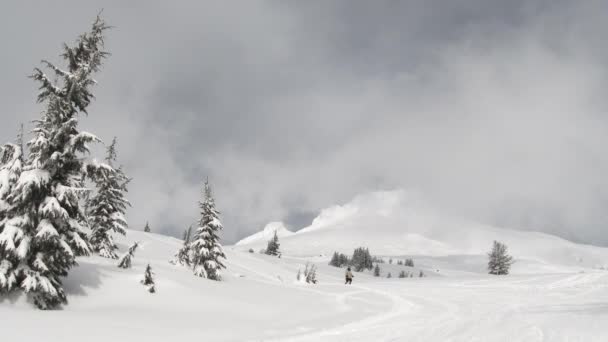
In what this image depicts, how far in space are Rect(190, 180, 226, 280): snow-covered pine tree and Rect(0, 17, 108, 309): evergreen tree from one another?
1298 centimetres

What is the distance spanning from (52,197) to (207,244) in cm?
1547

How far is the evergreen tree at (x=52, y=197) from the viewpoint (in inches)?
437

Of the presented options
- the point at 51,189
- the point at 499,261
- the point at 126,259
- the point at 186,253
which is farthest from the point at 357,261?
the point at 51,189

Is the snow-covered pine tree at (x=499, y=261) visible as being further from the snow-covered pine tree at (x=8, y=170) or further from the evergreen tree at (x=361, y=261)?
the snow-covered pine tree at (x=8, y=170)

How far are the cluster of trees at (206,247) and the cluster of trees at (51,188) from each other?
12.8 meters

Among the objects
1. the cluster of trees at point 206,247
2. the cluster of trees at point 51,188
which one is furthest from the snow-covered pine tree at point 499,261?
the cluster of trees at point 51,188

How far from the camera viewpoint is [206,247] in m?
26.3

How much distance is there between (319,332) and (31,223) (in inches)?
361

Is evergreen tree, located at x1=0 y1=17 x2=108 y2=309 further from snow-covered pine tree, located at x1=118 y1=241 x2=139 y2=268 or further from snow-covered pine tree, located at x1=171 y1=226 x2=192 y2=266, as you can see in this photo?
snow-covered pine tree, located at x1=171 y1=226 x2=192 y2=266

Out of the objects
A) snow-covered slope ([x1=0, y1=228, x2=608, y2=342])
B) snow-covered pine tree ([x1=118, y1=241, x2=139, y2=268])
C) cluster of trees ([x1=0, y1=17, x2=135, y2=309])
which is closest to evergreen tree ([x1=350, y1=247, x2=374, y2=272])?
snow-covered slope ([x1=0, y1=228, x2=608, y2=342])

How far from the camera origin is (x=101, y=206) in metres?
28.2

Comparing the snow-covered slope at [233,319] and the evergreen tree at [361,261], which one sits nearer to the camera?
the snow-covered slope at [233,319]

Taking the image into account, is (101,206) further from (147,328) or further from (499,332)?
(499,332)

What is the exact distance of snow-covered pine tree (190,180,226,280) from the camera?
25.5m
